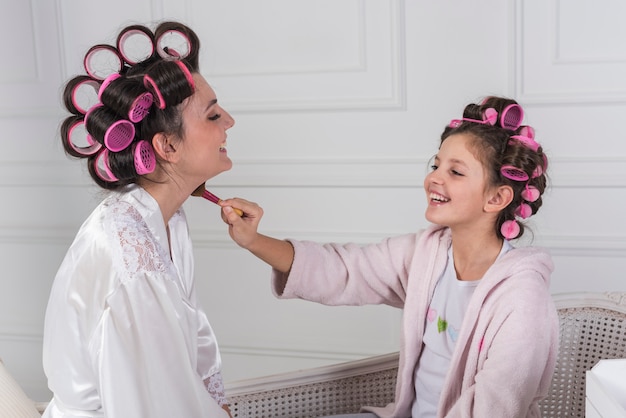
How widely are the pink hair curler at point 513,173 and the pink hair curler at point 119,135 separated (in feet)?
2.18

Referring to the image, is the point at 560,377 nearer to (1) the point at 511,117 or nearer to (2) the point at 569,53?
(1) the point at 511,117

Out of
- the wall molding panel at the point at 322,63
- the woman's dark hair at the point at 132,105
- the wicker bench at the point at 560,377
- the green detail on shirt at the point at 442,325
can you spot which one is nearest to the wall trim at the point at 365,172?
the wall molding panel at the point at 322,63

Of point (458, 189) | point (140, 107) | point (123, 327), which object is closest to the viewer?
point (123, 327)

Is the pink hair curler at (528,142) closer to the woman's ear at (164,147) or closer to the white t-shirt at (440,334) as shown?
the white t-shirt at (440,334)

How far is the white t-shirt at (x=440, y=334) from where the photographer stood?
1.49 meters

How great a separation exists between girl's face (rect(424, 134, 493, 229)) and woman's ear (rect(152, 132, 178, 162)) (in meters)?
0.47

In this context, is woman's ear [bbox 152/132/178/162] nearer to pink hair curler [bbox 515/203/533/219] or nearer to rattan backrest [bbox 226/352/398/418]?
rattan backrest [bbox 226/352/398/418]

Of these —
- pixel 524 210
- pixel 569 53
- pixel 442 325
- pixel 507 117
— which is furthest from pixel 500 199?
pixel 569 53

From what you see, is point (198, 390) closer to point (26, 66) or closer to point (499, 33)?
point (499, 33)

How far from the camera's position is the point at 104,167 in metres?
1.40

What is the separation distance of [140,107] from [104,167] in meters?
0.13

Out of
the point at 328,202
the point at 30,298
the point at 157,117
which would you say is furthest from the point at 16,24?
the point at 157,117

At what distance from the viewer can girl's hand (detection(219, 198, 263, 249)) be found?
5.17ft

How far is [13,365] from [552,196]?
1890 millimetres
